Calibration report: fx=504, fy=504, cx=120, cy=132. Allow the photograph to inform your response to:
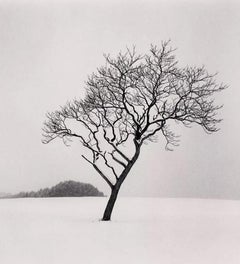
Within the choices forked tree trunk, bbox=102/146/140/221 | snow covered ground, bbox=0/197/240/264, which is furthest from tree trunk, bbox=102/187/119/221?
snow covered ground, bbox=0/197/240/264

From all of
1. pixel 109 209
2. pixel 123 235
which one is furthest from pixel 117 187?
pixel 123 235

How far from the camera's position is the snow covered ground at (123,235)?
32.5 feet

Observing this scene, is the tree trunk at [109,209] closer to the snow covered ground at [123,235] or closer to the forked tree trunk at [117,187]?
the forked tree trunk at [117,187]

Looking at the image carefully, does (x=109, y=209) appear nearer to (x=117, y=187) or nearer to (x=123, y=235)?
(x=117, y=187)

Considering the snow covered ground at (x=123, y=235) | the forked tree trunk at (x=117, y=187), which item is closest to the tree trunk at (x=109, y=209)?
the forked tree trunk at (x=117, y=187)

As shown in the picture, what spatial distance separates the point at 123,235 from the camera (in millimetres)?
11719

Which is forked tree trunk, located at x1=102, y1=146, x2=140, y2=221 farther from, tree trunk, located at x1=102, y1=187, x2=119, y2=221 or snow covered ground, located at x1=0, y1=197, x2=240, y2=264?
snow covered ground, located at x1=0, y1=197, x2=240, y2=264

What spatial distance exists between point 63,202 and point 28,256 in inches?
→ 392

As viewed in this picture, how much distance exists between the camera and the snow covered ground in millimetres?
9906

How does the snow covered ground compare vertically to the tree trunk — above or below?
below

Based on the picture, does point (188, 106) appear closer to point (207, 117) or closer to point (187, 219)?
point (207, 117)

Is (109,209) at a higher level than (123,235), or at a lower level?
higher

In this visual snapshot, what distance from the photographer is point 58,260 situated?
31.8 feet

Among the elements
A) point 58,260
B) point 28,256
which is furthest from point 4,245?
point 58,260
